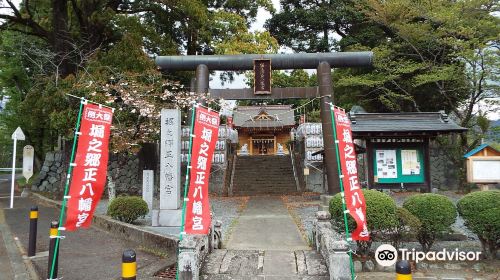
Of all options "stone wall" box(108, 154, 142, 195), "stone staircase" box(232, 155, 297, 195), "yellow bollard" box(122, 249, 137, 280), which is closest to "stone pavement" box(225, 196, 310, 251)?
"yellow bollard" box(122, 249, 137, 280)

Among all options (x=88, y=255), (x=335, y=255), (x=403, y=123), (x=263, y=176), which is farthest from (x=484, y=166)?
(x=263, y=176)

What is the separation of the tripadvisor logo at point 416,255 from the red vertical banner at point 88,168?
5.12 meters

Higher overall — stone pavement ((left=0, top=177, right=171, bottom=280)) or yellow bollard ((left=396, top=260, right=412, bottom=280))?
yellow bollard ((left=396, top=260, right=412, bottom=280))


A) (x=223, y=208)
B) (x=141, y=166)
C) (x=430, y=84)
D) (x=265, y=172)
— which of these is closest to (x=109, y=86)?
(x=223, y=208)

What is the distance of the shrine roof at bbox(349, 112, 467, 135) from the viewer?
15.4m

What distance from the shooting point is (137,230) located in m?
8.37

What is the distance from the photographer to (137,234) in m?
8.35

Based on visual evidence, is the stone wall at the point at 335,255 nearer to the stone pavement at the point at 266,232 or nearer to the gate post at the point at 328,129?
the stone pavement at the point at 266,232

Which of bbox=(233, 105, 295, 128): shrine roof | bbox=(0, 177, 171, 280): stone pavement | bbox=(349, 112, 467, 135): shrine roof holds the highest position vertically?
bbox=(233, 105, 295, 128): shrine roof

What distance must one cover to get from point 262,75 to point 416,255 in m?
8.64

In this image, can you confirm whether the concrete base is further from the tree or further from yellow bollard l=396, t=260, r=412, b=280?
the tree

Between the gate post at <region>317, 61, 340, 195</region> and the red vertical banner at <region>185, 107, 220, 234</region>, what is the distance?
8795 millimetres

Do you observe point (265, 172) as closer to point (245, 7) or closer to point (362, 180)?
point (362, 180)

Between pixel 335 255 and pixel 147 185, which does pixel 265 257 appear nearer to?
pixel 335 255
